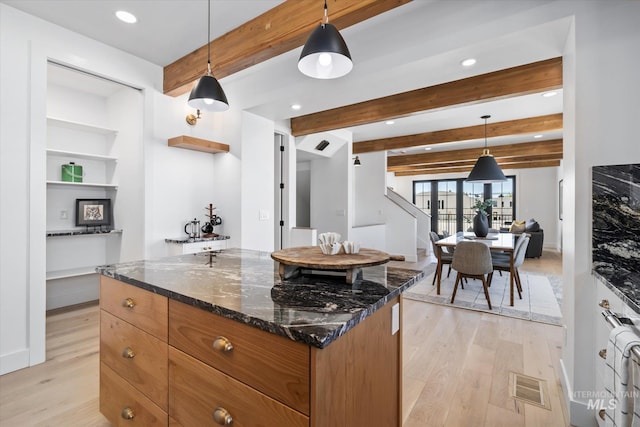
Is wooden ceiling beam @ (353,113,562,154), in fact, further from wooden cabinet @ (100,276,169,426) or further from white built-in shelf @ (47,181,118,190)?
wooden cabinet @ (100,276,169,426)

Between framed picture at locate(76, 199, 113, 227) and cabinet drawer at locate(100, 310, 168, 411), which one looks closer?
cabinet drawer at locate(100, 310, 168, 411)

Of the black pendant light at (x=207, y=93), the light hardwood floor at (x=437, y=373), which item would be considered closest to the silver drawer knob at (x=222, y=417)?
the light hardwood floor at (x=437, y=373)

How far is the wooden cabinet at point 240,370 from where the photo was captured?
0.84m

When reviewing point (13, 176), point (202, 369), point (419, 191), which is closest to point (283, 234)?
point (13, 176)

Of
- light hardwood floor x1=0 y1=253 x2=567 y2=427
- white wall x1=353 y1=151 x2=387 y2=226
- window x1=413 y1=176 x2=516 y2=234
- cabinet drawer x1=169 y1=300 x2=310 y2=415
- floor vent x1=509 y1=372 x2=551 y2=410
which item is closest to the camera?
cabinet drawer x1=169 y1=300 x2=310 y2=415

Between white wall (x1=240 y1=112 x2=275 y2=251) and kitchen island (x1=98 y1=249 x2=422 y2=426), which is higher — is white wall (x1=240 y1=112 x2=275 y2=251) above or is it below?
above

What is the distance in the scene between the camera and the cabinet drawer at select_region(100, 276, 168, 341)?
1.26m

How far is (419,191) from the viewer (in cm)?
1173

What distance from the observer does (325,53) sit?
4.65 ft

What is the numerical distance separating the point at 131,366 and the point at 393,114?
12.1 feet

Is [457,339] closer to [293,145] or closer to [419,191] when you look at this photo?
[293,145]

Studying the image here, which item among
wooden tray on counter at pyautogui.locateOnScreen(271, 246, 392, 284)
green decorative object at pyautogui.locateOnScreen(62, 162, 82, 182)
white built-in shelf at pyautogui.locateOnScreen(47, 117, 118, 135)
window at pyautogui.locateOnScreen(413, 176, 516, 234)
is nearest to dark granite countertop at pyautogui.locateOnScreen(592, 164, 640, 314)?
wooden tray on counter at pyautogui.locateOnScreen(271, 246, 392, 284)

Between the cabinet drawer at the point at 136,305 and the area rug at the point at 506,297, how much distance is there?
2.75 m

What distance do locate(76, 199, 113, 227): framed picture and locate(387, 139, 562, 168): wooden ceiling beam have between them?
22.5 feet
